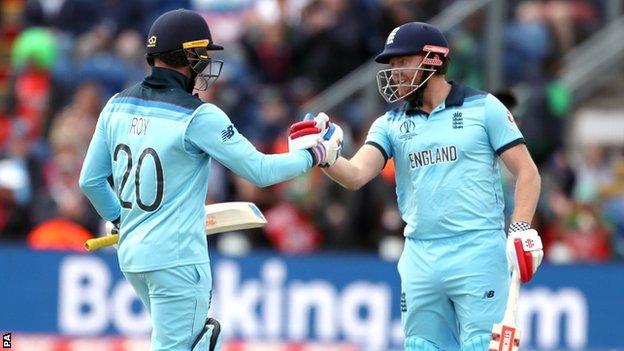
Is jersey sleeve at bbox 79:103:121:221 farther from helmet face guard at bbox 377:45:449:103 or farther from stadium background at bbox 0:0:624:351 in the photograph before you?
stadium background at bbox 0:0:624:351

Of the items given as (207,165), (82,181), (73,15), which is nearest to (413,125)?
(207,165)

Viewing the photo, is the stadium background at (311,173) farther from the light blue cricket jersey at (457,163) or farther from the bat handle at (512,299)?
the bat handle at (512,299)

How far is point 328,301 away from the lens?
1378cm

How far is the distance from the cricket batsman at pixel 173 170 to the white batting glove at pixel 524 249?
3.99 feet

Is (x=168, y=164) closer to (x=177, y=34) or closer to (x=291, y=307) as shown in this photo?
(x=177, y=34)

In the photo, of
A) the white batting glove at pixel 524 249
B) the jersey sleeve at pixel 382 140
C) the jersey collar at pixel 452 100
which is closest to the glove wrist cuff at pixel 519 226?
the white batting glove at pixel 524 249

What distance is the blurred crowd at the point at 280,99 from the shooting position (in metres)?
14.7

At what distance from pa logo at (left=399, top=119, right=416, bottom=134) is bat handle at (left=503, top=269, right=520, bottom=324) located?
3.23 ft

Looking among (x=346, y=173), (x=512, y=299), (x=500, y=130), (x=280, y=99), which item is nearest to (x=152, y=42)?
(x=346, y=173)

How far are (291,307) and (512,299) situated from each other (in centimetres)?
546

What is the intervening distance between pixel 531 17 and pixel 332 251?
3.81 m

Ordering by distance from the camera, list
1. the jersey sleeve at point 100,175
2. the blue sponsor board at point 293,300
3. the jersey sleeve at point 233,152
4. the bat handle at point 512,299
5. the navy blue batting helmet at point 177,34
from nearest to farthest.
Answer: the jersey sleeve at point 233,152, the navy blue batting helmet at point 177,34, the bat handle at point 512,299, the jersey sleeve at point 100,175, the blue sponsor board at point 293,300

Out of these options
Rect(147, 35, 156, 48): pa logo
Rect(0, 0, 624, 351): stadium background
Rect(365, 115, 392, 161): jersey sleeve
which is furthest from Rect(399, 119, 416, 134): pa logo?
Rect(0, 0, 624, 351): stadium background

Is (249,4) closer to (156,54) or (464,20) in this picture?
(464,20)
